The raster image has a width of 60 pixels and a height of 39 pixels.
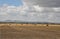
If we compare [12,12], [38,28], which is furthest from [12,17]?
[38,28]

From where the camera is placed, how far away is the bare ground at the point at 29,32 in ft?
2.04

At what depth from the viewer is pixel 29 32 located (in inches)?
24.5

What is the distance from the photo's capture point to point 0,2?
0.68 meters

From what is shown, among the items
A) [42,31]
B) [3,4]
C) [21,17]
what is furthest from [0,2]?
[42,31]

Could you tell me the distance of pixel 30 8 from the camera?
67 centimetres

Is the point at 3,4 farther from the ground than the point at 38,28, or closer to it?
farther from the ground

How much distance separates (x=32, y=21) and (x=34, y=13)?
44 millimetres

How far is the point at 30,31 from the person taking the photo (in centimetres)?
62

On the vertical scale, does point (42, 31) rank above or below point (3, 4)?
below

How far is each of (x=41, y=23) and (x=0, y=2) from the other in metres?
0.24

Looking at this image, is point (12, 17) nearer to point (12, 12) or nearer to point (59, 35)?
point (12, 12)

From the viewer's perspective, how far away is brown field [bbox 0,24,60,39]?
621 millimetres

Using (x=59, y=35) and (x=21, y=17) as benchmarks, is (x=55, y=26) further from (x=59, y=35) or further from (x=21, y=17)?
(x=21, y=17)

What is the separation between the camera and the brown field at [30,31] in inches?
24.5
